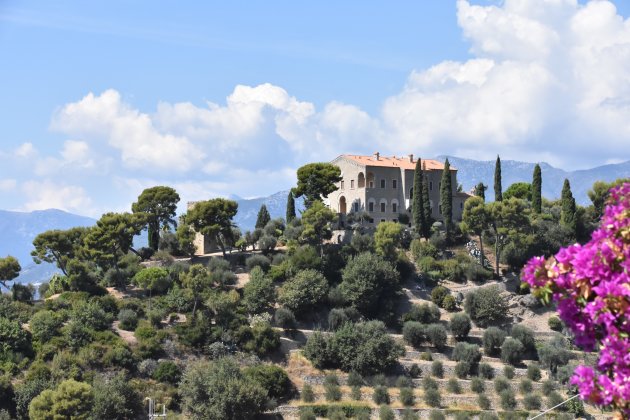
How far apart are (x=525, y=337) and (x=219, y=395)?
2213cm

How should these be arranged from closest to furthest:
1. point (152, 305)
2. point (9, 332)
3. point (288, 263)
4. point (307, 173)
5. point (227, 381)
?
point (227, 381)
point (9, 332)
point (152, 305)
point (288, 263)
point (307, 173)

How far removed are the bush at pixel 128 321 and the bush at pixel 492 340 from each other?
23845 mm

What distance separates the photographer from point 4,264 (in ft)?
202

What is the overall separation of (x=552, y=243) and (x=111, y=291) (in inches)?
1401

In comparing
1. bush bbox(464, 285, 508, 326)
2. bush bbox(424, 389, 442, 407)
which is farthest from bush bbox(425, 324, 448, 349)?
bush bbox(424, 389, 442, 407)

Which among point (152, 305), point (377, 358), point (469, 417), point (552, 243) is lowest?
point (469, 417)

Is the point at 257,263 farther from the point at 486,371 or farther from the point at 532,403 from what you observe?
the point at 532,403

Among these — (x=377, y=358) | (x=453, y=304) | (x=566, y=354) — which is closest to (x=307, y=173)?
(x=453, y=304)

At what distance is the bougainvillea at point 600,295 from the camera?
8922 millimetres

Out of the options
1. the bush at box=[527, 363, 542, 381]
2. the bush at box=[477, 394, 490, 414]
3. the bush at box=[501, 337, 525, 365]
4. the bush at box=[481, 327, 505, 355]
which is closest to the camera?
the bush at box=[477, 394, 490, 414]

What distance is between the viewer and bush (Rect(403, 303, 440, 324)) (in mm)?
59094

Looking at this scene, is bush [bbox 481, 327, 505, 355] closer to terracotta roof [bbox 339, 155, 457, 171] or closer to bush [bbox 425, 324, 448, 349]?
bush [bbox 425, 324, 448, 349]

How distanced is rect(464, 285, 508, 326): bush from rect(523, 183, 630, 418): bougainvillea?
50199 millimetres

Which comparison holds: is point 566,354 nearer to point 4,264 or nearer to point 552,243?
point 552,243
